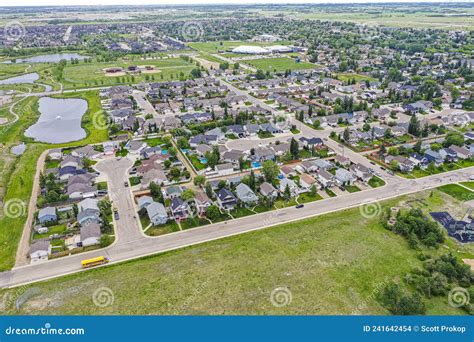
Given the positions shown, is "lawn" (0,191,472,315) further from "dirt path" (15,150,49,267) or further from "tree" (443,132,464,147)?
"tree" (443,132,464,147)

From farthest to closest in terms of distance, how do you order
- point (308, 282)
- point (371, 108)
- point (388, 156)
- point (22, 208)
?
point (371, 108) → point (388, 156) → point (22, 208) → point (308, 282)

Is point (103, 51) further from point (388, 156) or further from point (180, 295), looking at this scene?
Result: point (180, 295)

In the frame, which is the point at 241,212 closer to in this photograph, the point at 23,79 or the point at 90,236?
the point at 90,236

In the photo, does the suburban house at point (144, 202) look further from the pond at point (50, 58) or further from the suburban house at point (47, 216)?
the pond at point (50, 58)

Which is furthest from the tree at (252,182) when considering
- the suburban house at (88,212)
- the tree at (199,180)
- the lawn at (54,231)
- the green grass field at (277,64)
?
the green grass field at (277,64)

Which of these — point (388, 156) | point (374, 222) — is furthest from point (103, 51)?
point (374, 222)
